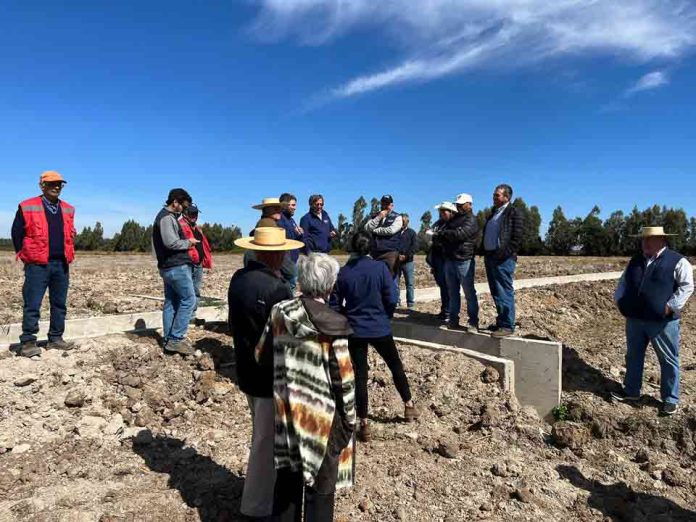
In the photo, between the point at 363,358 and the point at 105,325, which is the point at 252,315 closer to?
the point at 363,358

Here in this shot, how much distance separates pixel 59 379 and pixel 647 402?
6416 millimetres

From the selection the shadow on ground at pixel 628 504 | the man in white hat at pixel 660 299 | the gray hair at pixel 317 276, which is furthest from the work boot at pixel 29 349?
the man in white hat at pixel 660 299

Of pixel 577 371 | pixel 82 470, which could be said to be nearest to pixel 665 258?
pixel 577 371

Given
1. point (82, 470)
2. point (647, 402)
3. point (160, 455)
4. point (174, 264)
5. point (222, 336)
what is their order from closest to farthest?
1. point (82, 470)
2. point (160, 455)
3. point (647, 402)
4. point (174, 264)
5. point (222, 336)

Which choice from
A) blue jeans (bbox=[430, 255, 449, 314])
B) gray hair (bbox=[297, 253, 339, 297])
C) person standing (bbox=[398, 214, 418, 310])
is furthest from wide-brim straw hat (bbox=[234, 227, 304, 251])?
person standing (bbox=[398, 214, 418, 310])

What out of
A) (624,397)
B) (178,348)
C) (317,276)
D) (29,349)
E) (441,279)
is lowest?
(624,397)

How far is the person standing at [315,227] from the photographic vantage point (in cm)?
756

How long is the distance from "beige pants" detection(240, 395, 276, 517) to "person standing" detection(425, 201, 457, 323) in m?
4.24

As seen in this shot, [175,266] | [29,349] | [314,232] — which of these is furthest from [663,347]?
[29,349]

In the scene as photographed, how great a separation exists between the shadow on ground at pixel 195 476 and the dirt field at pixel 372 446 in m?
0.01

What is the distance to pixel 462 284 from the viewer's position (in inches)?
264

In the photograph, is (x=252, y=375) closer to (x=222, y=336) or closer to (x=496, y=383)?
(x=496, y=383)

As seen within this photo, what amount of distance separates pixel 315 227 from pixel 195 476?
420 cm

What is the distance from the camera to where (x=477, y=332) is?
6637 millimetres
